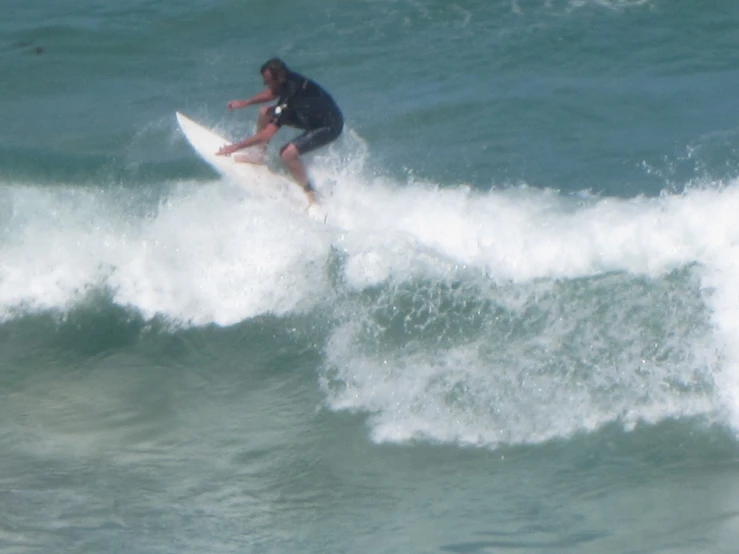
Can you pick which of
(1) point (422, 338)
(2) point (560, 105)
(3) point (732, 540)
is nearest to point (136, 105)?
(2) point (560, 105)

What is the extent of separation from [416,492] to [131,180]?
5.94 metres

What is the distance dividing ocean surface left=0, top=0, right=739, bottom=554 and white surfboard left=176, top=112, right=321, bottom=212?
15cm

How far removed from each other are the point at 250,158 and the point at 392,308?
94.0 inches

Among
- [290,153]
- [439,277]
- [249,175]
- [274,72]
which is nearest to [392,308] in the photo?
[439,277]

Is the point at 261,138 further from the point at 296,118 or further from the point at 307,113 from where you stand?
the point at 307,113

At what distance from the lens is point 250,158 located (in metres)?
10.3

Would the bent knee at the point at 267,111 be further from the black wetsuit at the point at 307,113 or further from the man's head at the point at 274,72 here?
the man's head at the point at 274,72

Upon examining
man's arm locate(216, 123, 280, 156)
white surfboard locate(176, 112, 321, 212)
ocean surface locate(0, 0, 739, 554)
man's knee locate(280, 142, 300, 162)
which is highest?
man's arm locate(216, 123, 280, 156)

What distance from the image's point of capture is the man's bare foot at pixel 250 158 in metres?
10.3

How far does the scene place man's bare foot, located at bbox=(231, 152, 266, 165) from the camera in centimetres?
1030

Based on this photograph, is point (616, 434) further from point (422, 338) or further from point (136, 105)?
point (136, 105)

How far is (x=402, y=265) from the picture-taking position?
9.44m

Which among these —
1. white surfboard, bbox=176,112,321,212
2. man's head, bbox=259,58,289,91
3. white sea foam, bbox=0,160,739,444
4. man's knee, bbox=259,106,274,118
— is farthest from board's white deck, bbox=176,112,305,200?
man's head, bbox=259,58,289,91

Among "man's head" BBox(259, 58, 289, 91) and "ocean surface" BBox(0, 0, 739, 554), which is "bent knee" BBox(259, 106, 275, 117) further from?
"ocean surface" BBox(0, 0, 739, 554)
